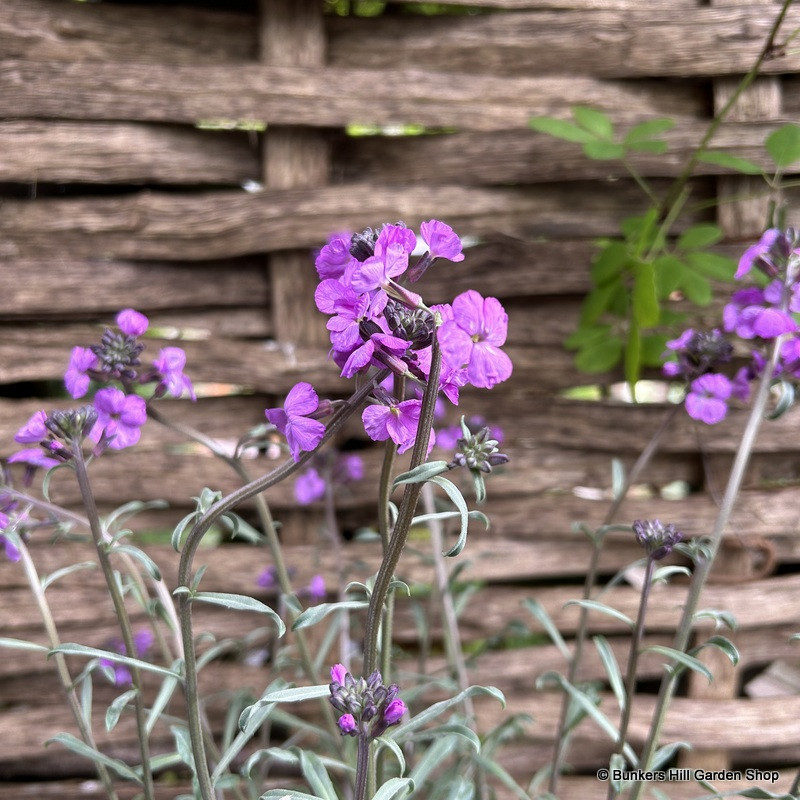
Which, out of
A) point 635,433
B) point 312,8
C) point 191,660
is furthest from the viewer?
point 635,433

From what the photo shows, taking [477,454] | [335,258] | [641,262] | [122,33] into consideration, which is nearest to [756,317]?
[641,262]

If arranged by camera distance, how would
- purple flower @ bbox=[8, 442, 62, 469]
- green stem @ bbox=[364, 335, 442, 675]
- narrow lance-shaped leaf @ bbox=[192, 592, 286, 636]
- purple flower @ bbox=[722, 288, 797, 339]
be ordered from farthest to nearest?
purple flower @ bbox=[722, 288, 797, 339], purple flower @ bbox=[8, 442, 62, 469], narrow lance-shaped leaf @ bbox=[192, 592, 286, 636], green stem @ bbox=[364, 335, 442, 675]

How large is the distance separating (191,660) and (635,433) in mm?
1186

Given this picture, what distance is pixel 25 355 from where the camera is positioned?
5.41ft

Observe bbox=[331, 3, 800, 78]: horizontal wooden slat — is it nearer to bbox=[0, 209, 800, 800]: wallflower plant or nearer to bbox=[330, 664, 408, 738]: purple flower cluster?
bbox=[0, 209, 800, 800]: wallflower plant

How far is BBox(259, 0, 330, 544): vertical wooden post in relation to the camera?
1.60 metres

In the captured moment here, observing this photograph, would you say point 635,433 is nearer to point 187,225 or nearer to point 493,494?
point 493,494

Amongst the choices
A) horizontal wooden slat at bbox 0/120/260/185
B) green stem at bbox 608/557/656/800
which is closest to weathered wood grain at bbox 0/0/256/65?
horizontal wooden slat at bbox 0/120/260/185

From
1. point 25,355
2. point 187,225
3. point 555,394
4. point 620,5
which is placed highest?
point 620,5

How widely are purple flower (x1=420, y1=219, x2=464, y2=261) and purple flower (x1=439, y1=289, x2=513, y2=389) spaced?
0.06 metres

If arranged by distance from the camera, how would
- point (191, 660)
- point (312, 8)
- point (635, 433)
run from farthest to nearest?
point (635, 433) → point (312, 8) → point (191, 660)

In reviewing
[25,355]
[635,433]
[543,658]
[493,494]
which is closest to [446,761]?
[543,658]

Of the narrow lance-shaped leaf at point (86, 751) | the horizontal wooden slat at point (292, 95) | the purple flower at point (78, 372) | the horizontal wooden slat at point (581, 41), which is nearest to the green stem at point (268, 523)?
the purple flower at point (78, 372)

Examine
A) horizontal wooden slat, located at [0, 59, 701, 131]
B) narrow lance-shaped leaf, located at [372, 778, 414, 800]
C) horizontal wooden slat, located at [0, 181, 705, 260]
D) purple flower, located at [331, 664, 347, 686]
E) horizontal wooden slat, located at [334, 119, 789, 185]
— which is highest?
horizontal wooden slat, located at [0, 59, 701, 131]
